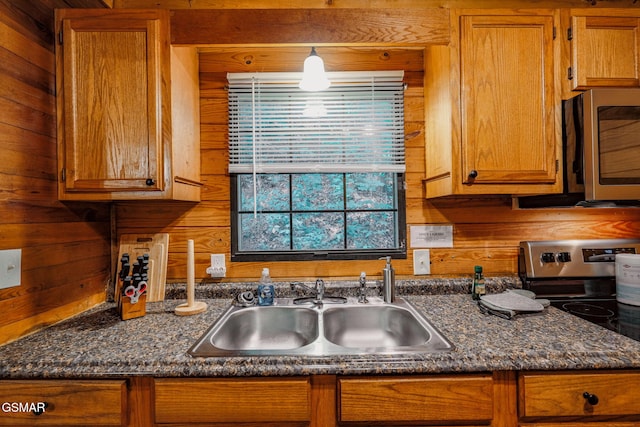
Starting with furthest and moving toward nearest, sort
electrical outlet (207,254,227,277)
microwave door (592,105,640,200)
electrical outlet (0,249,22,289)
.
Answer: electrical outlet (207,254,227,277) → microwave door (592,105,640,200) → electrical outlet (0,249,22,289)

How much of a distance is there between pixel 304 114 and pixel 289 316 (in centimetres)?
102

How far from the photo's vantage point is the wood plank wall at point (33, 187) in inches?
44.1

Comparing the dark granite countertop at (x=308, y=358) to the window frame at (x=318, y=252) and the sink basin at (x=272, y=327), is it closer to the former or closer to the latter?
the sink basin at (x=272, y=327)

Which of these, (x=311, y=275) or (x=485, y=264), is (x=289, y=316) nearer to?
(x=311, y=275)

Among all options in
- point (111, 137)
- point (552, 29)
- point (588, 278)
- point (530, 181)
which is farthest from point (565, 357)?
point (111, 137)

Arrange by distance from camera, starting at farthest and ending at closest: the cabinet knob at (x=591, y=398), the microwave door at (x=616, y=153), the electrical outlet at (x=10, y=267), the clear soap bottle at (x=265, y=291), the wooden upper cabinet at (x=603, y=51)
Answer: the clear soap bottle at (x=265, y=291), the wooden upper cabinet at (x=603, y=51), the microwave door at (x=616, y=153), the electrical outlet at (x=10, y=267), the cabinet knob at (x=591, y=398)

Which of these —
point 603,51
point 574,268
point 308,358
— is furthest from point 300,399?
point 603,51

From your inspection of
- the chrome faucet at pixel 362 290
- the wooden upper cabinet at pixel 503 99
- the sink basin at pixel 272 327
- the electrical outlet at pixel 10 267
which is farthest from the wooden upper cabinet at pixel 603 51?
the electrical outlet at pixel 10 267

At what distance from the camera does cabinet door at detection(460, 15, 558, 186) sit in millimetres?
1349

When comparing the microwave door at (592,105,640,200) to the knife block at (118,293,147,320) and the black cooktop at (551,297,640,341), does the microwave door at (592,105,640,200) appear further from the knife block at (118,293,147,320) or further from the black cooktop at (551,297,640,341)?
the knife block at (118,293,147,320)

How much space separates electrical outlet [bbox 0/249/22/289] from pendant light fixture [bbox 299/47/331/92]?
1.29 m

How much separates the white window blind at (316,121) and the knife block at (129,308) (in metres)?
0.78

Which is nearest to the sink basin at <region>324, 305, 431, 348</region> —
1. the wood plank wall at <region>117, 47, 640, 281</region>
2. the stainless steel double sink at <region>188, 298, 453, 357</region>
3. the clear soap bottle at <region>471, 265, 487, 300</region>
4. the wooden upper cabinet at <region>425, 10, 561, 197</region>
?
the stainless steel double sink at <region>188, 298, 453, 357</region>

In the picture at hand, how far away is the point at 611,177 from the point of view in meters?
1.26
